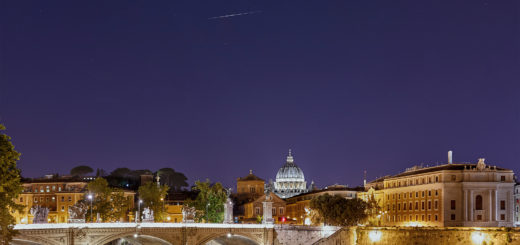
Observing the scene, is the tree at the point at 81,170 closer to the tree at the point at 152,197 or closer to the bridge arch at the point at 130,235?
the tree at the point at 152,197

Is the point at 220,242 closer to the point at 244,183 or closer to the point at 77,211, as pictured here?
the point at 77,211

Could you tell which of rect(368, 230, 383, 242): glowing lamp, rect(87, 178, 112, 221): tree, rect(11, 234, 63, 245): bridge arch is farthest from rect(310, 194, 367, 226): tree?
rect(11, 234, 63, 245): bridge arch

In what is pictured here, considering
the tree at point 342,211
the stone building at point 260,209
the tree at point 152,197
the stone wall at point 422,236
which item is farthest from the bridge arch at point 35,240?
the stone building at point 260,209

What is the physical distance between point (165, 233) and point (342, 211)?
35.7 m

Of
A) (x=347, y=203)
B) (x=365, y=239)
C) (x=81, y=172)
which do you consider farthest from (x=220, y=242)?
(x=81, y=172)

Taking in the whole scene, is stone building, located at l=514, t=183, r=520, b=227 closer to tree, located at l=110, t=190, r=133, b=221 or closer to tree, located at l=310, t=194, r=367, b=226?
tree, located at l=310, t=194, r=367, b=226

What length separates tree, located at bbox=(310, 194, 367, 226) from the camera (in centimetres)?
9788

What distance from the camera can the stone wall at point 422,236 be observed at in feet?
182

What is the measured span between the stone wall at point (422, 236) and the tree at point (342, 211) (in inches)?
767

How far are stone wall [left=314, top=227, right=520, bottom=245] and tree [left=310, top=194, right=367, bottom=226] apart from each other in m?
19.5

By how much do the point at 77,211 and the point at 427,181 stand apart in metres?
64.3

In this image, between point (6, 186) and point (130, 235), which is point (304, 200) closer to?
point (130, 235)

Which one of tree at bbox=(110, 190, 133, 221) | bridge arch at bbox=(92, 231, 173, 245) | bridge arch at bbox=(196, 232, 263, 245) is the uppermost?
tree at bbox=(110, 190, 133, 221)

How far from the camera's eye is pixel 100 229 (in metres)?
62.9
